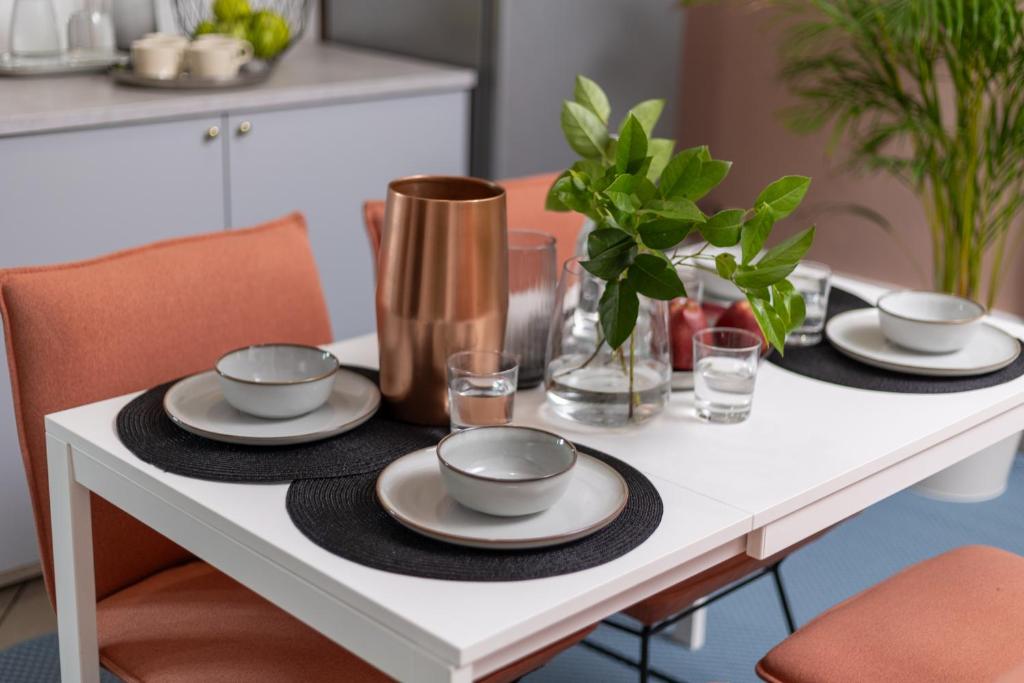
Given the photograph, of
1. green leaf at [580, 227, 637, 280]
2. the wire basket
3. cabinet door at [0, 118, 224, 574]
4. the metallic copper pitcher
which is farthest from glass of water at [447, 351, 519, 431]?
the wire basket

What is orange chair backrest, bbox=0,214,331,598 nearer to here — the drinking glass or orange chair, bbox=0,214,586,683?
orange chair, bbox=0,214,586,683

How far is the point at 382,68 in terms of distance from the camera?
305 cm

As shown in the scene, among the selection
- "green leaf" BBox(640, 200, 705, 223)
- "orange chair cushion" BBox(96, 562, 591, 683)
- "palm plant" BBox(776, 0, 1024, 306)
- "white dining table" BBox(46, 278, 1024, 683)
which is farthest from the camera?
"palm plant" BBox(776, 0, 1024, 306)

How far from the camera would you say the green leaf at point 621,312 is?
131 cm

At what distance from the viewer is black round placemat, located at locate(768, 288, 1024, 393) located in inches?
62.6

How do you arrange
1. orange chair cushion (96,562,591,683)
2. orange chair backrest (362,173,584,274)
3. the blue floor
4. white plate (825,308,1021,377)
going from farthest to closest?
1. the blue floor
2. orange chair backrest (362,173,584,274)
3. white plate (825,308,1021,377)
4. orange chair cushion (96,562,591,683)

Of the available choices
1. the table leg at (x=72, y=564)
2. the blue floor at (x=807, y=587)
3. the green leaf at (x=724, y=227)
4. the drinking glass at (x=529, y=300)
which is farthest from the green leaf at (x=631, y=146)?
the blue floor at (x=807, y=587)

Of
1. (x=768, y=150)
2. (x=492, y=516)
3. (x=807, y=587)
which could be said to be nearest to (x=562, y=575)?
(x=492, y=516)

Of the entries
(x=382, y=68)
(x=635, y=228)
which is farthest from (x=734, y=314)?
(x=382, y=68)

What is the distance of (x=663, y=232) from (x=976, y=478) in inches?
76.0

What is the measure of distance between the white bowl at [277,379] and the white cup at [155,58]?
1371mm

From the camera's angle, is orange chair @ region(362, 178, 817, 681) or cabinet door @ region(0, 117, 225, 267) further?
cabinet door @ region(0, 117, 225, 267)

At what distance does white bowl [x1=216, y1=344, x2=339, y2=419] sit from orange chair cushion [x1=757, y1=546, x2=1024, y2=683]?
24.2 inches

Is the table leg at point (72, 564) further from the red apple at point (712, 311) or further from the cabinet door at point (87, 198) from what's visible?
the cabinet door at point (87, 198)
